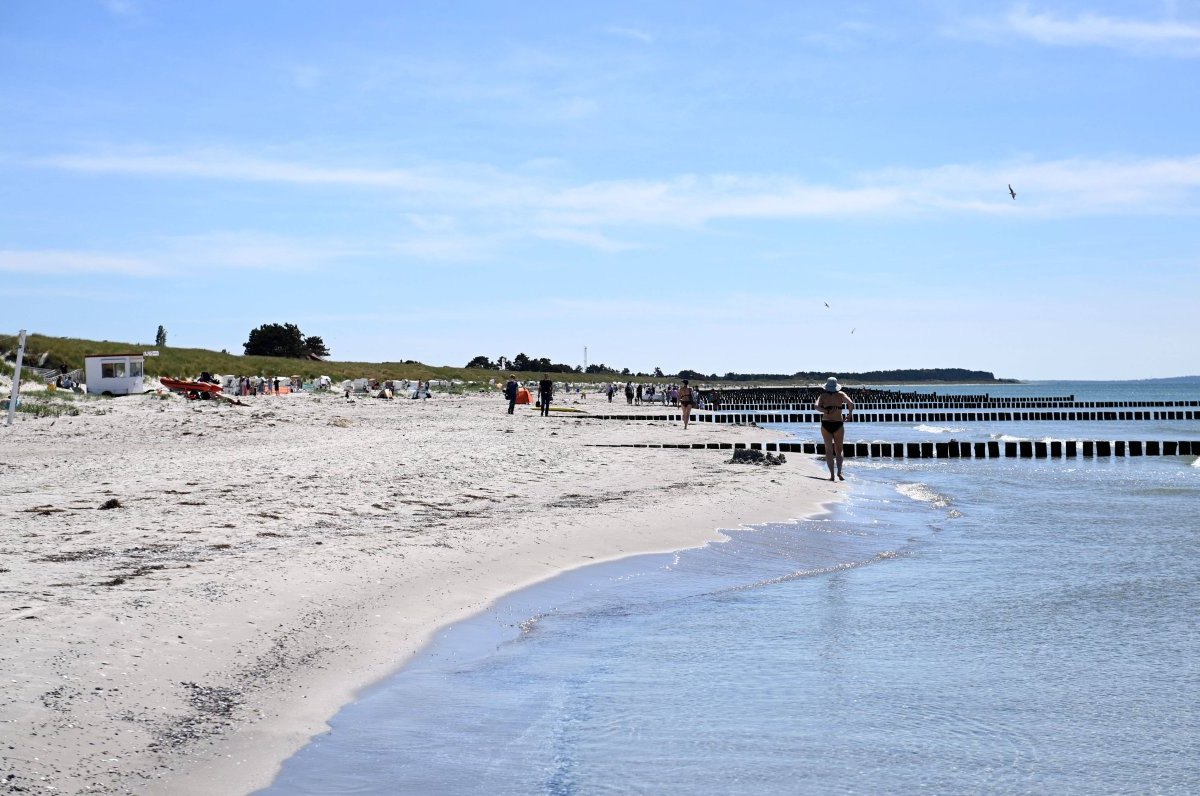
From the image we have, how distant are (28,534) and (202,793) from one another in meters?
6.12

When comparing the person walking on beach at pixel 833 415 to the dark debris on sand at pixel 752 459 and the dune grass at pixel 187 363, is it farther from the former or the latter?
the dune grass at pixel 187 363

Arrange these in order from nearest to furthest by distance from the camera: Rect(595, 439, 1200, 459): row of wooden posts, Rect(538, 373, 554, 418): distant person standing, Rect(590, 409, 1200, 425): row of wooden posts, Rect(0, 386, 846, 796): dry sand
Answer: Rect(0, 386, 846, 796): dry sand → Rect(595, 439, 1200, 459): row of wooden posts → Rect(538, 373, 554, 418): distant person standing → Rect(590, 409, 1200, 425): row of wooden posts

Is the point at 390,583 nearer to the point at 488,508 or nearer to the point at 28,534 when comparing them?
the point at 28,534

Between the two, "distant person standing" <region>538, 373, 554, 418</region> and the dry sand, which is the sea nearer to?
the dry sand

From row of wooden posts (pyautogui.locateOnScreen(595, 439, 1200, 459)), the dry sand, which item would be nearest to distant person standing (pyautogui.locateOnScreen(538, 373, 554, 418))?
row of wooden posts (pyautogui.locateOnScreen(595, 439, 1200, 459))

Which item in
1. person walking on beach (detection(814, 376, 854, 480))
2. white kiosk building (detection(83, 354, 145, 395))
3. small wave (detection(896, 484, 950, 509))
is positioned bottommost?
small wave (detection(896, 484, 950, 509))

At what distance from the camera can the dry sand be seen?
5188 millimetres

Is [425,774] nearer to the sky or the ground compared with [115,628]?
nearer to the ground

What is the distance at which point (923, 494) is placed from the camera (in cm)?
2059

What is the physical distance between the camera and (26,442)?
21.3m

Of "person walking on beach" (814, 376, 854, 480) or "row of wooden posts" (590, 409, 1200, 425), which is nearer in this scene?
"person walking on beach" (814, 376, 854, 480)

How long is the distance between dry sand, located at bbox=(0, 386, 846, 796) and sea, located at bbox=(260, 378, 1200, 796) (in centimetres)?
45

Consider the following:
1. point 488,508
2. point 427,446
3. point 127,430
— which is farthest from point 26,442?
point 488,508

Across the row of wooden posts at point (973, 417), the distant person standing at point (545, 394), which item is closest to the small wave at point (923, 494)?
the distant person standing at point (545, 394)
